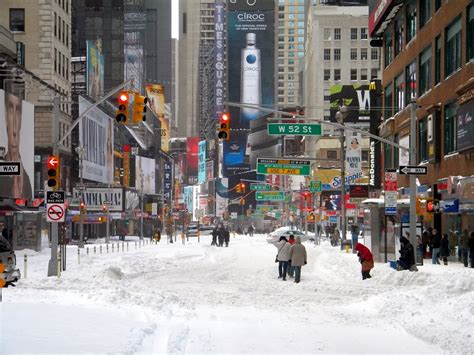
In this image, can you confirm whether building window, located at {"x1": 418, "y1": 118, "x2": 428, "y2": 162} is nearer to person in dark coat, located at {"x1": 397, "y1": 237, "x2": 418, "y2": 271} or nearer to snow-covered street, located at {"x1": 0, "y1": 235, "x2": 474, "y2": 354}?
person in dark coat, located at {"x1": 397, "y1": 237, "x2": 418, "y2": 271}

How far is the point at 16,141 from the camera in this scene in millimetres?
55438

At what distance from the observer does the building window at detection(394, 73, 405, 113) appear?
174ft

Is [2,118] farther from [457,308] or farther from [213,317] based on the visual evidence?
[457,308]

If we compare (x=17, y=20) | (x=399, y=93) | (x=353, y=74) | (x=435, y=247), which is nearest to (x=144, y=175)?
(x=353, y=74)

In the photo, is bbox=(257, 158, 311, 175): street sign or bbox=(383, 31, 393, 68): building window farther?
bbox=(257, 158, 311, 175): street sign

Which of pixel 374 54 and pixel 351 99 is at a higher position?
pixel 374 54

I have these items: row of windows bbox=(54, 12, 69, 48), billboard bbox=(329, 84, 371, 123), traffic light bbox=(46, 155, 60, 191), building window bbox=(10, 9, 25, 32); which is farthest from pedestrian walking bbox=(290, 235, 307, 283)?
billboard bbox=(329, 84, 371, 123)

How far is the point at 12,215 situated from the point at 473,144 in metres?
33.0

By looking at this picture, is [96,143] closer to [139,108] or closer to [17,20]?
[17,20]

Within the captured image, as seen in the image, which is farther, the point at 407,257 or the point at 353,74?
the point at 353,74

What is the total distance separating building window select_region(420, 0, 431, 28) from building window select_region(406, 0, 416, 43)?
2030 mm

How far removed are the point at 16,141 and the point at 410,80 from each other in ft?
83.6

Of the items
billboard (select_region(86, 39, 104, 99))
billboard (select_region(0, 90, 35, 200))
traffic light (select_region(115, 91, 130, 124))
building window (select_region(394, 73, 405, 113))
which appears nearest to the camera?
traffic light (select_region(115, 91, 130, 124))

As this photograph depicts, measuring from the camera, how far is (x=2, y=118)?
52.6 m
